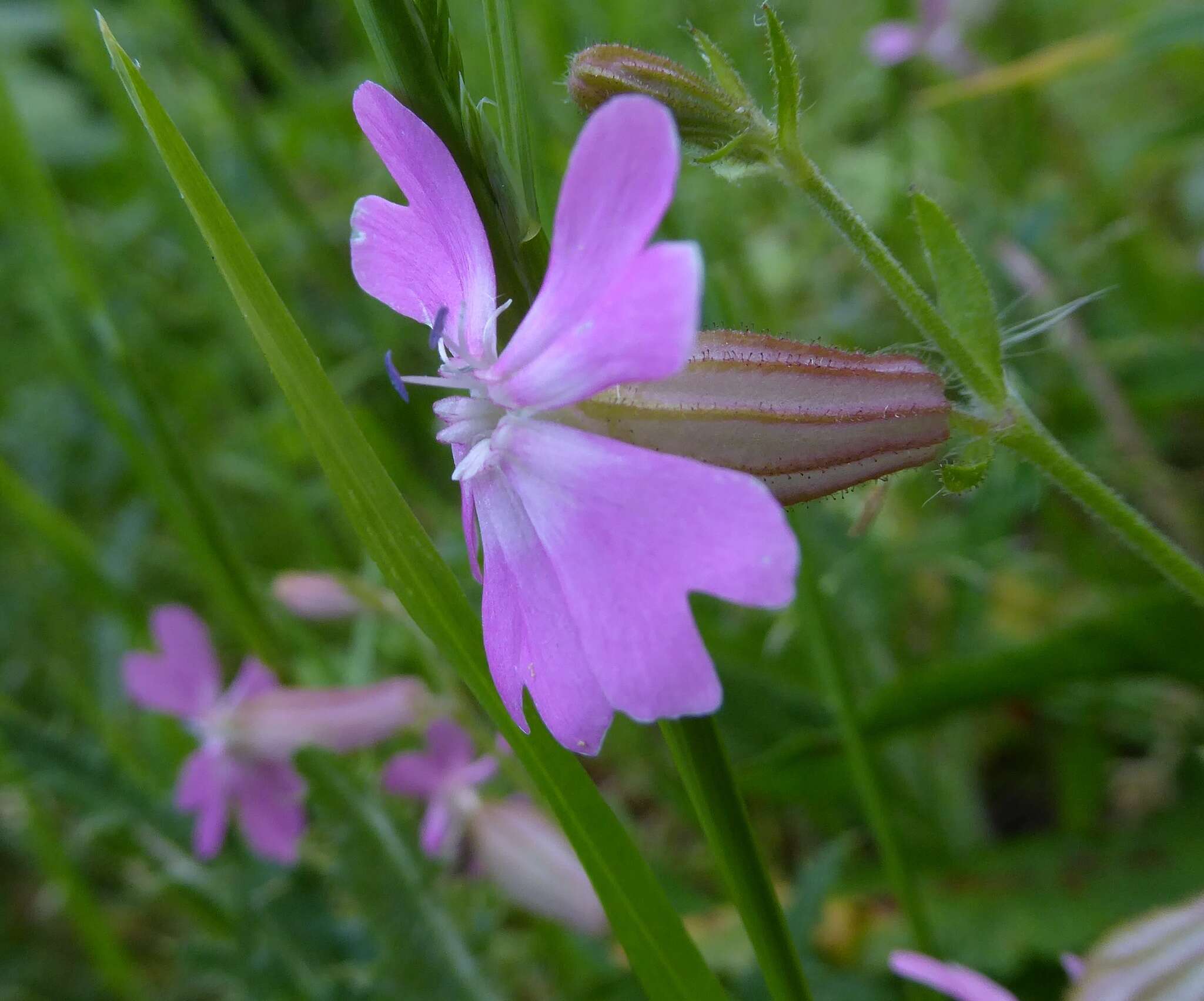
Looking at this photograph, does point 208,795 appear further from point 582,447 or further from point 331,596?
point 582,447

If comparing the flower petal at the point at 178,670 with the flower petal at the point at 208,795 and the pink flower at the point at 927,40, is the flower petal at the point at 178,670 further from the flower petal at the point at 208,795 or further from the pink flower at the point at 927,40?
the pink flower at the point at 927,40

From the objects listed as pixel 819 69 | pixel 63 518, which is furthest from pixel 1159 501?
pixel 819 69

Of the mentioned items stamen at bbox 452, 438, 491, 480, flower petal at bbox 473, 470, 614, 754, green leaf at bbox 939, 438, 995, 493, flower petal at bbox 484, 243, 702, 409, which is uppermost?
flower petal at bbox 484, 243, 702, 409

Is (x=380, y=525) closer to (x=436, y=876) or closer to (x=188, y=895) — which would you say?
(x=436, y=876)

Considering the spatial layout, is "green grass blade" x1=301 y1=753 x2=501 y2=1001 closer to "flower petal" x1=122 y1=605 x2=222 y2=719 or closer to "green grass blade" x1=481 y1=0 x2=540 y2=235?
"flower petal" x1=122 y1=605 x2=222 y2=719

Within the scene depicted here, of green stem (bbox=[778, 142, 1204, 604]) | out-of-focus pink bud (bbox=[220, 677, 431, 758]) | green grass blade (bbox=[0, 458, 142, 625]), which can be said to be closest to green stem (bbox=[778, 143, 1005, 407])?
green stem (bbox=[778, 142, 1204, 604])

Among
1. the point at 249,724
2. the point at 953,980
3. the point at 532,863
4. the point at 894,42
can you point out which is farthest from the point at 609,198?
the point at 894,42

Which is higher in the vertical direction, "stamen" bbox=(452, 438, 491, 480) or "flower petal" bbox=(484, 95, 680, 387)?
"flower petal" bbox=(484, 95, 680, 387)
